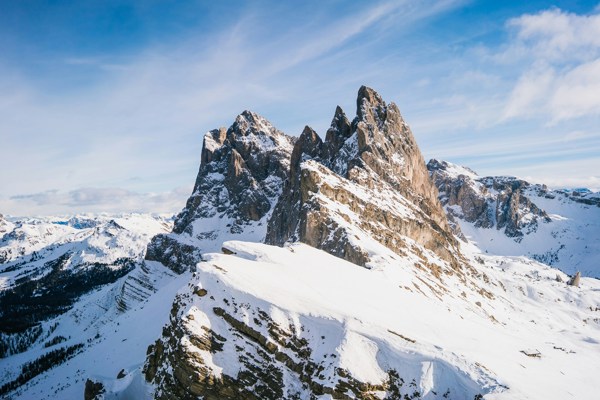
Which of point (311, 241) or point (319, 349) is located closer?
point (319, 349)

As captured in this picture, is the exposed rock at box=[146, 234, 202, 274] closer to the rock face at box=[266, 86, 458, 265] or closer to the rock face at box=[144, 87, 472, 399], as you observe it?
the rock face at box=[144, 87, 472, 399]

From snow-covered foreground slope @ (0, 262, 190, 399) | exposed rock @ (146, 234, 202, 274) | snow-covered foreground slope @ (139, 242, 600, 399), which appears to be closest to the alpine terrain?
snow-covered foreground slope @ (139, 242, 600, 399)

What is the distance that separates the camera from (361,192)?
344 ft

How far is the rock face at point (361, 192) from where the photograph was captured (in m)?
82.2

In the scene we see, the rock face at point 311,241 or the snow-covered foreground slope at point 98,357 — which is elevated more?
the rock face at point 311,241

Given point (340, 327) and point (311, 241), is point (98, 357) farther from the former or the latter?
point (340, 327)

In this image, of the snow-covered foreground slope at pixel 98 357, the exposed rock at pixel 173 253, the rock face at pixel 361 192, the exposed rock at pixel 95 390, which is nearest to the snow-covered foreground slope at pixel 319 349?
the exposed rock at pixel 95 390

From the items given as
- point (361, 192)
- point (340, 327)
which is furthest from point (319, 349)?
point (361, 192)

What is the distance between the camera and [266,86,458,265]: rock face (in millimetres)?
82250

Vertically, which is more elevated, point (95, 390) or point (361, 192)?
point (361, 192)

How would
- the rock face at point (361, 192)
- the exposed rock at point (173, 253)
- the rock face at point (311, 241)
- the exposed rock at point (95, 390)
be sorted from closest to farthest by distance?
the rock face at point (311, 241) < the exposed rock at point (95, 390) < the rock face at point (361, 192) < the exposed rock at point (173, 253)

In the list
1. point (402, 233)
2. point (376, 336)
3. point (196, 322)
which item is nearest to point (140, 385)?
point (196, 322)

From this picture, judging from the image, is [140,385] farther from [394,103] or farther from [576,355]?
[394,103]

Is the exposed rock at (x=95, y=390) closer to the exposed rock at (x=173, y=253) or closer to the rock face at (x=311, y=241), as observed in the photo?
the rock face at (x=311, y=241)
